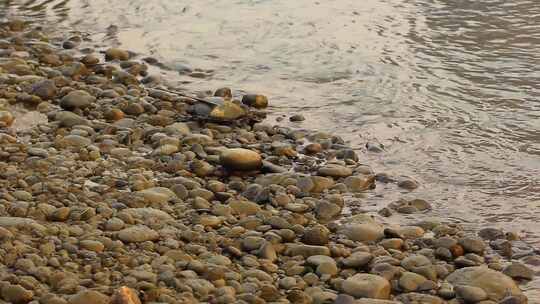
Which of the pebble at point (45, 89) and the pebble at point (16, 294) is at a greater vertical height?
the pebble at point (16, 294)

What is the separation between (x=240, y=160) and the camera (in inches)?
197

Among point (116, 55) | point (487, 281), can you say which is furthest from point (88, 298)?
point (116, 55)

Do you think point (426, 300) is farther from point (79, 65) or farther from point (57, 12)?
point (57, 12)

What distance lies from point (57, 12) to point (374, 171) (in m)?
5.82

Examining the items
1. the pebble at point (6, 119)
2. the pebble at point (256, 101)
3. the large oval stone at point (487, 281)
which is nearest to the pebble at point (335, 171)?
the large oval stone at point (487, 281)

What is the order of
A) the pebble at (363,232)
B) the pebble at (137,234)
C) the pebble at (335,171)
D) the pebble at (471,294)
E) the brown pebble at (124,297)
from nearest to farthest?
the brown pebble at (124,297), the pebble at (471,294), the pebble at (137,234), the pebble at (363,232), the pebble at (335,171)

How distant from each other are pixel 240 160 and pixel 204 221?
2.72 feet

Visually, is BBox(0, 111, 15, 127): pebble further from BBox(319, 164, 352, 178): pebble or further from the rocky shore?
BBox(319, 164, 352, 178): pebble

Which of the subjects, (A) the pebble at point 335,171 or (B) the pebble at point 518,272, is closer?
(B) the pebble at point 518,272

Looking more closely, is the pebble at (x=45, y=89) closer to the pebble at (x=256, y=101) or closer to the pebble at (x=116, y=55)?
the pebble at (x=116, y=55)

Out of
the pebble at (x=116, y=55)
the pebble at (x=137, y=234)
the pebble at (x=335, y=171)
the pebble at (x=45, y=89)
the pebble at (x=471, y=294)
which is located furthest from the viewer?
the pebble at (x=116, y=55)

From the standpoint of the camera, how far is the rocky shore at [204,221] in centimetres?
361

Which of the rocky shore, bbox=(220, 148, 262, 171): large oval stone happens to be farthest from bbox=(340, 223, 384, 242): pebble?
bbox=(220, 148, 262, 171): large oval stone

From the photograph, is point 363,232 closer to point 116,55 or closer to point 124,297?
point 124,297
